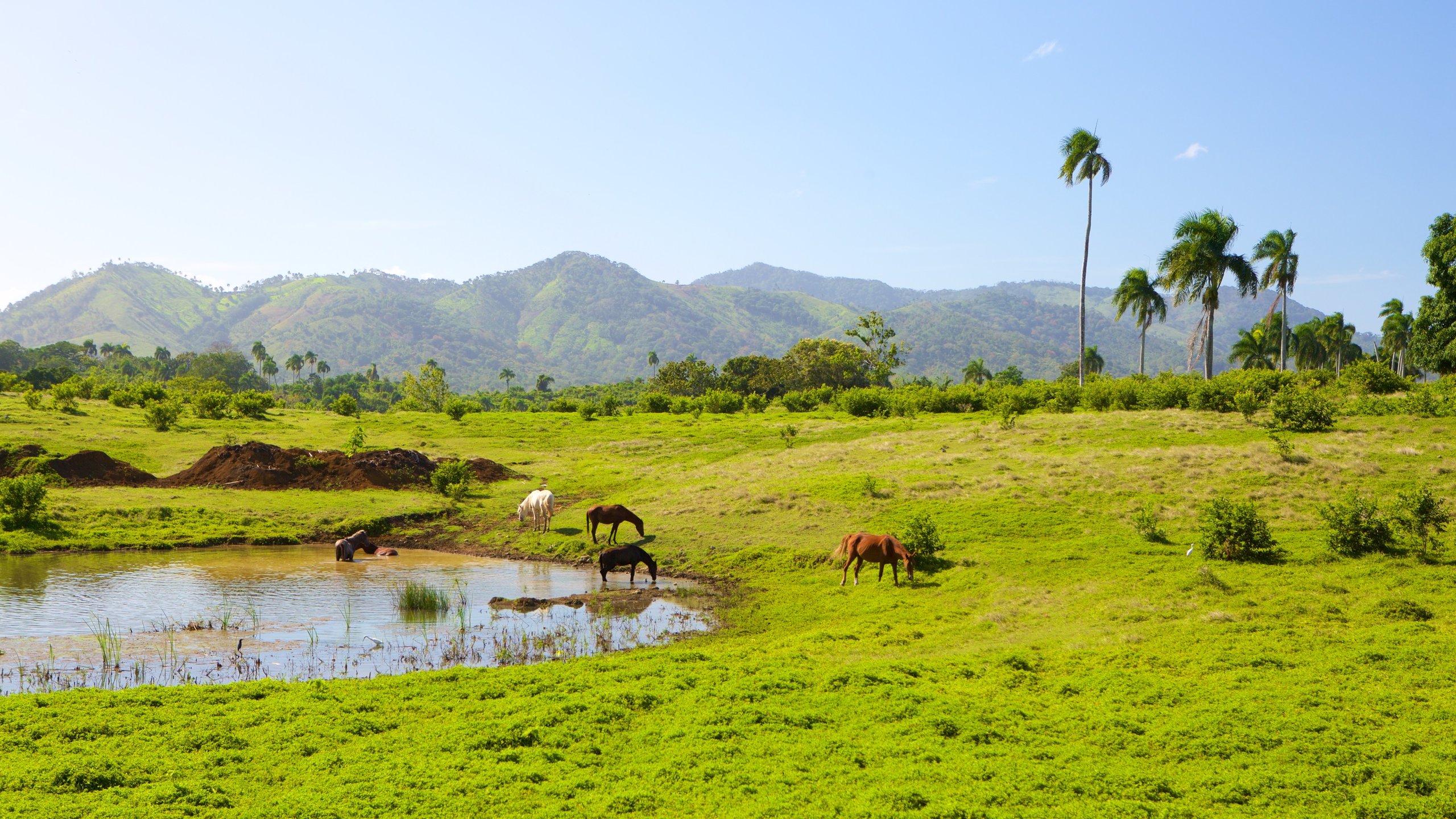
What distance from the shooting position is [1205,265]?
49.8 m

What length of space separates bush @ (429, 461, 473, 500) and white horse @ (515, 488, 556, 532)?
16.8 ft

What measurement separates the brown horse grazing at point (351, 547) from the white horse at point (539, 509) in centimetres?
510

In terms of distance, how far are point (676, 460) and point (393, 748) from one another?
29219 millimetres

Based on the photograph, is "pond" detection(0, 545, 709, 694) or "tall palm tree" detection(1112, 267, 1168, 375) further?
"tall palm tree" detection(1112, 267, 1168, 375)

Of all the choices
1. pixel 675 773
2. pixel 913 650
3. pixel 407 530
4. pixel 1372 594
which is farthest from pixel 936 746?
pixel 407 530

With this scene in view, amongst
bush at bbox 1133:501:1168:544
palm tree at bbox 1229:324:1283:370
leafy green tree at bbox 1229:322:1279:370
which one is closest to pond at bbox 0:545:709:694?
bush at bbox 1133:501:1168:544

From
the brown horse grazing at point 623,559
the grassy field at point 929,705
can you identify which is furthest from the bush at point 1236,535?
the brown horse grazing at point 623,559

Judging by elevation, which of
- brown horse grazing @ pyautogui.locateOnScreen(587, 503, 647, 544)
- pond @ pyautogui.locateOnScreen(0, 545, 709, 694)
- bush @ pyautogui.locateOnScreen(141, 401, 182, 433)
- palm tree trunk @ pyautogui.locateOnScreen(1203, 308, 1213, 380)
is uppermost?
palm tree trunk @ pyautogui.locateOnScreen(1203, 308, 1213, 380)

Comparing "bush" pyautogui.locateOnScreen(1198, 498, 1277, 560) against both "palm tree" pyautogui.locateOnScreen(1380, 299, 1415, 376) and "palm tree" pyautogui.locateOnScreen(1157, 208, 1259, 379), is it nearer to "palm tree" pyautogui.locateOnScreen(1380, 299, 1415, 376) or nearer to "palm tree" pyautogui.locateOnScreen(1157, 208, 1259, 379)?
"palm tree" pyautogui.locateOnScreen(1157, 208, 1259, 379)

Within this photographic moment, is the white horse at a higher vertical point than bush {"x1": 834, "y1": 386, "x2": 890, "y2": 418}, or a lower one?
lower

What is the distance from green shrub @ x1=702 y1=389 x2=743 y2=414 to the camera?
66.2m

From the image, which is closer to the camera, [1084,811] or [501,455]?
[1084,811]

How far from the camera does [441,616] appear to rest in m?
17.9

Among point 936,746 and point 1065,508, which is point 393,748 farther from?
point 1065,508
